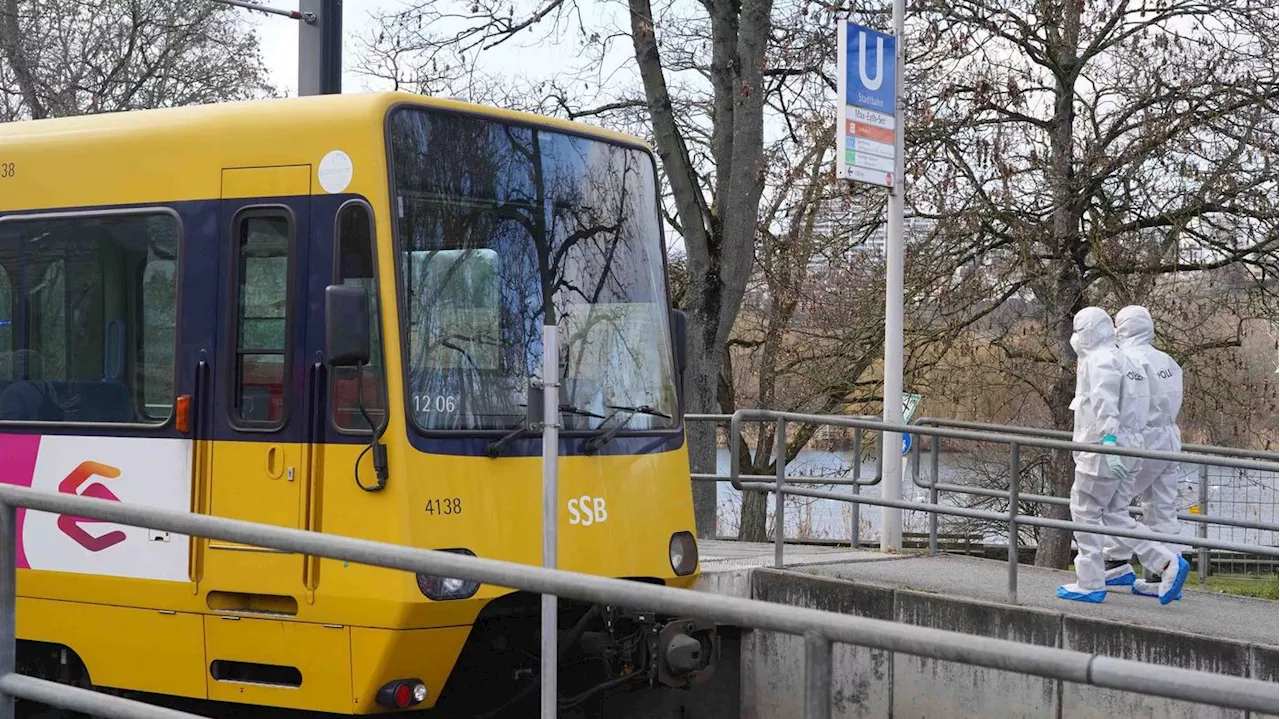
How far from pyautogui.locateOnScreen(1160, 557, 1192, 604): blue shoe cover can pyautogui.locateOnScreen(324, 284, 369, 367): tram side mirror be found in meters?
5.07

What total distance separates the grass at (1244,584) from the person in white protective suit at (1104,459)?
80.9 inches

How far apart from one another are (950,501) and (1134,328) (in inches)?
347

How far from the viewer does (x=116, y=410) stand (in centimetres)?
694

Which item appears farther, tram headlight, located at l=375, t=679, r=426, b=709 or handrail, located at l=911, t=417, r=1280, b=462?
handrail, located at l=911, t=417, r=1280, b=462

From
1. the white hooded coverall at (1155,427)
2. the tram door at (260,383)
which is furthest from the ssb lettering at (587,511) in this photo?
the white hooded coverall at (1155,427)

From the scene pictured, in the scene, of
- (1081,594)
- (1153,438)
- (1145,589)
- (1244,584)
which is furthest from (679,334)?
(1244,584)

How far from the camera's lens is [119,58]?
24.2m

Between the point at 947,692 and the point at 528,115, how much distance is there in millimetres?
3713

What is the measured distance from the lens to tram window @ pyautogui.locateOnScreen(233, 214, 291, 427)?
21.4ft

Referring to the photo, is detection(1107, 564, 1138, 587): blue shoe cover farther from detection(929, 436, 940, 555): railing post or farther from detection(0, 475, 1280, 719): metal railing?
detection(0, 475, 1280, 719): metal railing

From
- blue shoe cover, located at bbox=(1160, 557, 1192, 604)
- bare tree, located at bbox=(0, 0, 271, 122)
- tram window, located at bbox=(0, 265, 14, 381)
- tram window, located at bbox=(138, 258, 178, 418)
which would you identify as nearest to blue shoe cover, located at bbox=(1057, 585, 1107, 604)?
blue shoe cover, located at bbox=(1160, 557, 1192, 604)

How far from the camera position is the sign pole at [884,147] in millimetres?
11109

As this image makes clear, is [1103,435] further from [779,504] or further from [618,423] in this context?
[618,423]

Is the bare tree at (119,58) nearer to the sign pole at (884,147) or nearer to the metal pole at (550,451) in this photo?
the sign pole at (884,147)
